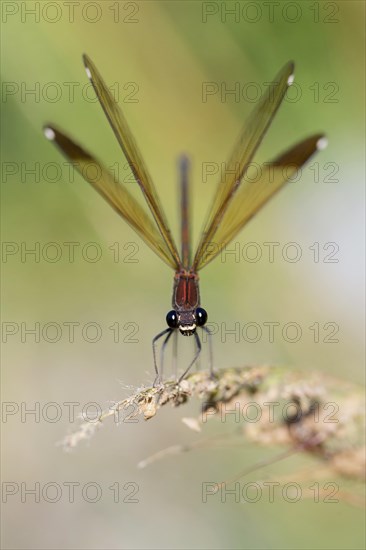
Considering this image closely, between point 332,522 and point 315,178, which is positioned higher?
point 315,178

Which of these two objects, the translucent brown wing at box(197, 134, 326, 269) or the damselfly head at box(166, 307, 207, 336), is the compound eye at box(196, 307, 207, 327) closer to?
the damselfly head at box(166, 307, 207, 336)

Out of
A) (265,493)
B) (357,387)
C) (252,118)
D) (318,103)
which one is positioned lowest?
(265,493)

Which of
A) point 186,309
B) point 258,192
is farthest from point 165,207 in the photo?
point 186,309

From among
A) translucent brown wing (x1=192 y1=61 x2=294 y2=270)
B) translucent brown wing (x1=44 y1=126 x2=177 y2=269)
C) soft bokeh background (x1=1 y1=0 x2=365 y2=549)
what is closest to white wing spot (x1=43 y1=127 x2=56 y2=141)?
translucent brown wing (x1=44 y1=126 x2=177 y2=269)

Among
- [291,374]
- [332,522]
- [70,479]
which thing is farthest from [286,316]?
[291,374]

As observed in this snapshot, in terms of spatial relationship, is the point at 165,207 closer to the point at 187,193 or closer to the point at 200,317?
the point at 187,193

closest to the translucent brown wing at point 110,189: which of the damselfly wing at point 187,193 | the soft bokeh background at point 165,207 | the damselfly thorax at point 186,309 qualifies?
the damselfly wing at point 187,193

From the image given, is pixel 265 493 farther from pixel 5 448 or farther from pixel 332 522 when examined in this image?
pixel 5 448
